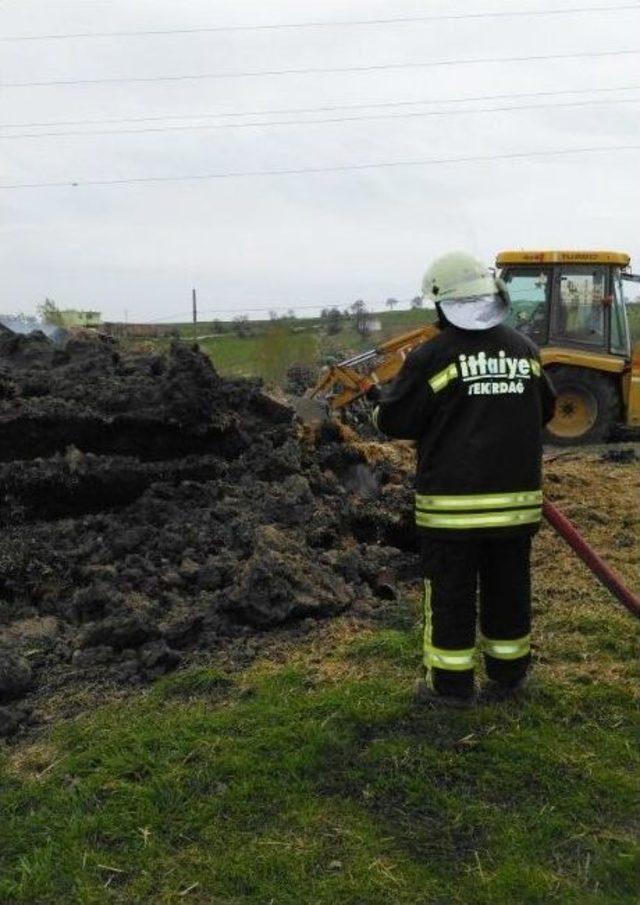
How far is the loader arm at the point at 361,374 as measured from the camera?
12.9 metres

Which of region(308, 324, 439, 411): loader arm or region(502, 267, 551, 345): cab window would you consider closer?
region(308, 324, 439, 411): loader arm

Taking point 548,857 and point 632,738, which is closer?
point 548,857

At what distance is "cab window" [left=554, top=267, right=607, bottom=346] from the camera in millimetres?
13430

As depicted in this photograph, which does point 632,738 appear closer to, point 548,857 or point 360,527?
point 548,857

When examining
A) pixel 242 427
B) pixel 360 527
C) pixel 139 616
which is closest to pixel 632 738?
pixel 139 616

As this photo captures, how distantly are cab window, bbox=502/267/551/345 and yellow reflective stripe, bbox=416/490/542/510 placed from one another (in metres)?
9.69

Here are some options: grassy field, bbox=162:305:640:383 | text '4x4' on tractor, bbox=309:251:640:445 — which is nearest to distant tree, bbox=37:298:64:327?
grassy field, bbox=162:305:640:383

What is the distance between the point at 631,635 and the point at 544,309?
29.9 ft

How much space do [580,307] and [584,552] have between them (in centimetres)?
972

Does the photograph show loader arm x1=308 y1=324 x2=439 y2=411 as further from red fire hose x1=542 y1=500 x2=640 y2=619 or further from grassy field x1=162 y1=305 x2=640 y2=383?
grassy field x1=162 y1=305 x2=640 y2=383

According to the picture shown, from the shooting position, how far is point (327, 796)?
148 inches

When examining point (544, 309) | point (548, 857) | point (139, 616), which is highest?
point (544, 309)

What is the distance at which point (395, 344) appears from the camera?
1319 centimetres

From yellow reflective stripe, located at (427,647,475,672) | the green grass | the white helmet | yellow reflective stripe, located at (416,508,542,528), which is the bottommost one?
the green grass
